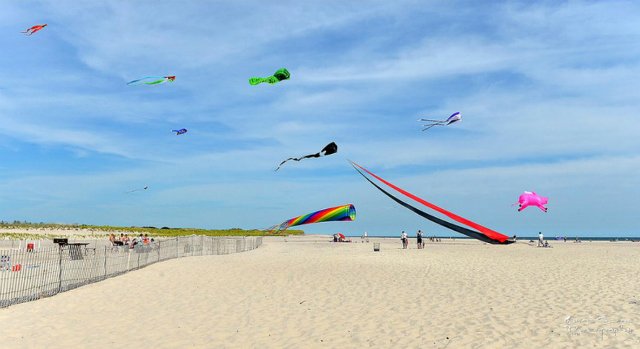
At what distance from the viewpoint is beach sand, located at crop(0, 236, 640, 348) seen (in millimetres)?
9961

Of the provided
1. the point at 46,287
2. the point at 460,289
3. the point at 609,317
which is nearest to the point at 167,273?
the point at 46,287

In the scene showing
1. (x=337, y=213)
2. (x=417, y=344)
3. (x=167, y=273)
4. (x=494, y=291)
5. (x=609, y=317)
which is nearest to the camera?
(x=417, y=344)

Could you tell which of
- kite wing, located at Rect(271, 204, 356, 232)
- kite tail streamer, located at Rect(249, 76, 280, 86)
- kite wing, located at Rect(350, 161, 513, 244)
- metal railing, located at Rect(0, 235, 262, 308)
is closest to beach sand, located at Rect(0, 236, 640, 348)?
metal railing, located at Rect(0, 235, 262, 308)

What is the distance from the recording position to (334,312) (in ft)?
41.5

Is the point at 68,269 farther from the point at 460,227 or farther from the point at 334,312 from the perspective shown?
the point at 460,227

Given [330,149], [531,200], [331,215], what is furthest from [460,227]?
[331,215]

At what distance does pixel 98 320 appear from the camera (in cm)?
1198

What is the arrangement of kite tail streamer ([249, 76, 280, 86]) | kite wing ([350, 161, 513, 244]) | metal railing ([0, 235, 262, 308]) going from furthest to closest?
kite tail streamer ([249, 76, 280, 86]) → metal railing ([0, 235, 262, 308]) → kite wing ([350, 161, 513, 244])

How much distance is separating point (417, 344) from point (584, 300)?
7.08 m

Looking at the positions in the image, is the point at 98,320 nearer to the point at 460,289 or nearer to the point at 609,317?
the point at 460,289

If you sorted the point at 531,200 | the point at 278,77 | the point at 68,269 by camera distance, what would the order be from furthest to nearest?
the point at 531,200
the point at 278,77
the point at 68,269

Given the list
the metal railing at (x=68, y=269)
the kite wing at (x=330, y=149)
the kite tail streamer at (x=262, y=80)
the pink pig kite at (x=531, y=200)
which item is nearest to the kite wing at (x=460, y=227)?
the kite wing at (x=330, y=149)

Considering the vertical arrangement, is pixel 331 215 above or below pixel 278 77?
below

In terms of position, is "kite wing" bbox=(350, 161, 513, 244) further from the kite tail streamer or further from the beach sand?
the kite tail streamer
